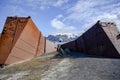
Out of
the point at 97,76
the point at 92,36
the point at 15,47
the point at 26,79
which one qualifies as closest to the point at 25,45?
the point at 15,47

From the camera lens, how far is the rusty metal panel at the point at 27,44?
33.0 ft

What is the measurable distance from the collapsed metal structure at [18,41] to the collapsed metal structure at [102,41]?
2958 mm

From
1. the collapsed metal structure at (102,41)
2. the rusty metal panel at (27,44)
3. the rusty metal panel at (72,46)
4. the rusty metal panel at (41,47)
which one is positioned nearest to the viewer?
the collapsed metal structure at (102,41)

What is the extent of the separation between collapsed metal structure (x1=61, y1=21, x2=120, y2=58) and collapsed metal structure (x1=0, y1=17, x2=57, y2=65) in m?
2.96

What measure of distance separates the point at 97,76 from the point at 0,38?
20.2ft

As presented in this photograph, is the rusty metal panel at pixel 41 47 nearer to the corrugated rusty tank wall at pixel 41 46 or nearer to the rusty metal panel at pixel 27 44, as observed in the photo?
the corrugated rusty tank wall at pixel 41 46

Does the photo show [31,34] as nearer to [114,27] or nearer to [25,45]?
[25,45]

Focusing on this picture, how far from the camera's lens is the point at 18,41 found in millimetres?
10188

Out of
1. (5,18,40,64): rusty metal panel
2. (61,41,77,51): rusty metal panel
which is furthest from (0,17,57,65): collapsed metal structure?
(61,41,77,51): rusty metal panel

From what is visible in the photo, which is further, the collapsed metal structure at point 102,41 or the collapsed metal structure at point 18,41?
the collapsed metal structure at point 102,41

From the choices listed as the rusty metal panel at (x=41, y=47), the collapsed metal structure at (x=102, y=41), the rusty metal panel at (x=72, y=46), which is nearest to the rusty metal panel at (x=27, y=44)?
the rusty metal panel at (x=41, y=47)

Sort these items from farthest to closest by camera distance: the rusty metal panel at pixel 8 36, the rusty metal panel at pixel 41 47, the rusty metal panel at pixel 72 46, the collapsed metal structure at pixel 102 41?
the rusty metal panel at pixel 72 46
the rusty metal panel at pixel 41 47
the collapsed metal structure at pixel 102 41
the rusty metal panel at pixel 8 36

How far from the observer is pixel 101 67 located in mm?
7102

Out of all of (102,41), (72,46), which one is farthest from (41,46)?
(102,41)
